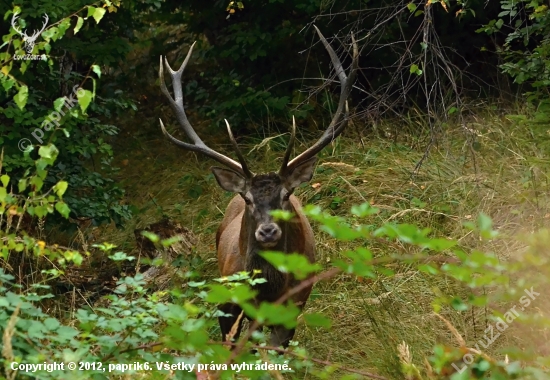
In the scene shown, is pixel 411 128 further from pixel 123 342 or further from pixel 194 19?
pixel 123 342

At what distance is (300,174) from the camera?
22.2ft

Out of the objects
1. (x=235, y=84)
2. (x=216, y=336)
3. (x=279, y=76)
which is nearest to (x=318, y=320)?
(x=216, y=336)

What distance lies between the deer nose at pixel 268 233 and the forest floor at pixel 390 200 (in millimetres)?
808

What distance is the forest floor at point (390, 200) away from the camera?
611 cm

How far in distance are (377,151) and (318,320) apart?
265 inches

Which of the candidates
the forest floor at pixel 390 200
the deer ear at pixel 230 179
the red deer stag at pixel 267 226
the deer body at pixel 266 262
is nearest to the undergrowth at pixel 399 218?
the forest floor at pixel 390 200

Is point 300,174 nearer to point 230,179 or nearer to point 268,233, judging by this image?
point 230,179

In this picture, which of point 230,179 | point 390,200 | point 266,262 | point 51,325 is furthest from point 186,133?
point 51,325

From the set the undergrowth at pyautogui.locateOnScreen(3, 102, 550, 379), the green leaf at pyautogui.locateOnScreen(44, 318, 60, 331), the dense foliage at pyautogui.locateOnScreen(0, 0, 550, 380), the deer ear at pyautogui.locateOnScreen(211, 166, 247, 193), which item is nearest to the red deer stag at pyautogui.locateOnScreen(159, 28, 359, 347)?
the deer ear at pyautogui.locateOnScreen(211, 166, 247, 193)

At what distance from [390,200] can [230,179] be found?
231cm

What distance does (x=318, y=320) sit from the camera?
9.74 ft

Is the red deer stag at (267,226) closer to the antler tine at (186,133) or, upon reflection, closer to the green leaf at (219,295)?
the antler tine at (186,133)

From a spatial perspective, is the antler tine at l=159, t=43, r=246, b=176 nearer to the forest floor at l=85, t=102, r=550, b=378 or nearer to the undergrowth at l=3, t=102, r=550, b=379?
the undergrowth at l=3, t=102, r=550, b=379

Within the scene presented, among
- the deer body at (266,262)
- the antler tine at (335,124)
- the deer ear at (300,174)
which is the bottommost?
the deer body at (266,262)
